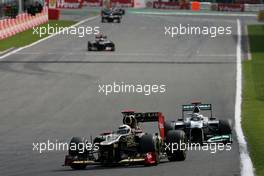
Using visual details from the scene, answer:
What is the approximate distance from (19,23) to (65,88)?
3317 cm

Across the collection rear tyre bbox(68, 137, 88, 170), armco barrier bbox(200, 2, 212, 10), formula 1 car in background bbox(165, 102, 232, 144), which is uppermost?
rear tyre bbox(68, 137, 88, 170)

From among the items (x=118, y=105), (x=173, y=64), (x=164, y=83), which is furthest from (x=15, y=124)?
(x=173, y=64)

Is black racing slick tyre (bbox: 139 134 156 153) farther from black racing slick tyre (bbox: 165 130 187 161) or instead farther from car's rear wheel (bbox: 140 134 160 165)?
Answer: black racing slick tyre (bbox: 165 130 187 161)

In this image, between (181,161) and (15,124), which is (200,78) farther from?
(181,161)

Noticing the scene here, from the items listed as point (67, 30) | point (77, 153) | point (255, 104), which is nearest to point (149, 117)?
point (77, 153)

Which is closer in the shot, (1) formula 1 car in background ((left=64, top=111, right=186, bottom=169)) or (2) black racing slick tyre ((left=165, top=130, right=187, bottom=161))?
(1) formula 1 car in background ((left=64, top=111, right=186, bottom=169))

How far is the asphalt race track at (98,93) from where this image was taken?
64.7 feet

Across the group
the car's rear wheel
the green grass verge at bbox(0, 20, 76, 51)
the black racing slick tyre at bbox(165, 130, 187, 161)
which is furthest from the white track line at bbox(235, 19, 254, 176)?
the green grass verge at bbox(0, 20, 76, 51)

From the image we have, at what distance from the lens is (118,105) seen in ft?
112

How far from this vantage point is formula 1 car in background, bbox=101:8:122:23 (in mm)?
86500

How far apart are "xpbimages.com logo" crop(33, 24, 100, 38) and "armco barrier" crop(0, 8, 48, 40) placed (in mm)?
791

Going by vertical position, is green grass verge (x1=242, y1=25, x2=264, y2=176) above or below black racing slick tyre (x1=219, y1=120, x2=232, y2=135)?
below

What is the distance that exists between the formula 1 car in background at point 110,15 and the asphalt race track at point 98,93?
13.4m

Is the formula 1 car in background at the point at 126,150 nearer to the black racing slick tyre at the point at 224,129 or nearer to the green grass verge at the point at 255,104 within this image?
the green grass verge at the point at 255,104
